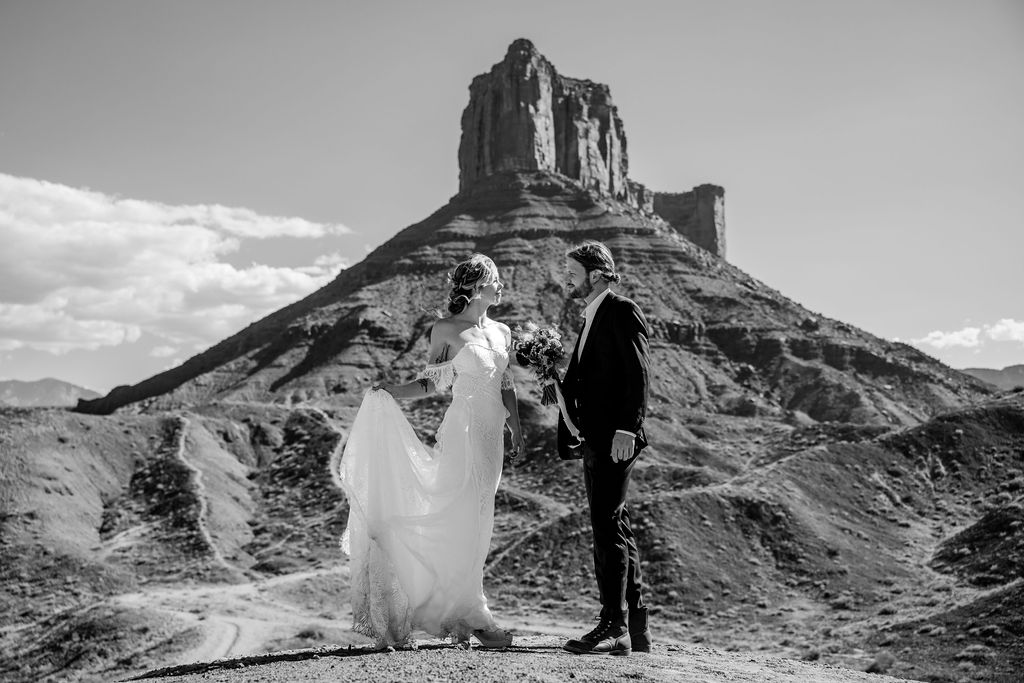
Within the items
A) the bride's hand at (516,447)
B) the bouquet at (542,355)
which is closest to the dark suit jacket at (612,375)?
the bouquet at (542,355)

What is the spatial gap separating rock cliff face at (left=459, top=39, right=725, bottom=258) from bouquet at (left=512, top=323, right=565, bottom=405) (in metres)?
115

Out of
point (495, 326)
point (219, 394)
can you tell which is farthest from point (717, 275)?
point (495, 326)

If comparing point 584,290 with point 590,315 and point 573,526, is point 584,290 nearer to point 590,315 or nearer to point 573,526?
point 590,315

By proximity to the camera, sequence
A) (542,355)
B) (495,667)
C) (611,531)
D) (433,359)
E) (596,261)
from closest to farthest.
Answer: (495,667) → (611,531) → (596,261) → (433,359) → (542,355)

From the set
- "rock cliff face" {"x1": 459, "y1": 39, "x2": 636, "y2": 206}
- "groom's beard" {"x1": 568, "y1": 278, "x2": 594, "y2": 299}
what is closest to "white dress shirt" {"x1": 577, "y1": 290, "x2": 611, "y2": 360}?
"groom's beard" {"x1": 568, "y1": 278, "x2": 594, "y2": 299}

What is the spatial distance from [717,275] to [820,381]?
23.2 m

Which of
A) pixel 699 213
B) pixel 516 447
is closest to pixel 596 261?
pixel 516 447

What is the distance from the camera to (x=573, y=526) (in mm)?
32062

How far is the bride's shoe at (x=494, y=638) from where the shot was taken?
708cm

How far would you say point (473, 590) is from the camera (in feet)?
23.3

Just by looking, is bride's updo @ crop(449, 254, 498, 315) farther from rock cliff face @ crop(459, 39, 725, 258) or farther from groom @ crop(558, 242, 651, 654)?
rock cliff face @ crop(459, 39, 725, 258)

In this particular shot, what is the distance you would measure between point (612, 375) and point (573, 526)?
85.4 ft

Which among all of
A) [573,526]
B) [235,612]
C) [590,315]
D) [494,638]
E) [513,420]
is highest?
[590,315]

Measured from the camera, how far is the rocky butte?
2228 centimetres
